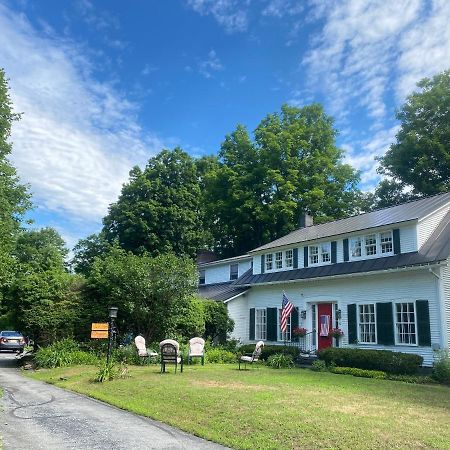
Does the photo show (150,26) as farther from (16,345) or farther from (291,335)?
(16,345)

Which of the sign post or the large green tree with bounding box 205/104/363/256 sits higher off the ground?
the large green tree with bounding box 205/104/363/256

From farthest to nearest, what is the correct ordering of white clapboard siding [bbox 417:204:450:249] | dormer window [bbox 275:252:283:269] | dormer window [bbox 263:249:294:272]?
1. dormer window [bbox 275:252:283:269]
2. dormer window [bbox 263:249:294:272]
3. white clapboard siding [bbox 417:204:450:249]

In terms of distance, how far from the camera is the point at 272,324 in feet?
78.7

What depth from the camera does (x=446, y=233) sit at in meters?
18.0

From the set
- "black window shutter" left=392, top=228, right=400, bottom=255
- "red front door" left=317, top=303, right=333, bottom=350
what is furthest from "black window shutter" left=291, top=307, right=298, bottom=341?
"black window shutter" left=392, top=228, right=400, bottom=255

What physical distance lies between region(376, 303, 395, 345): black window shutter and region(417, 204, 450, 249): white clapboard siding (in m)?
2.84

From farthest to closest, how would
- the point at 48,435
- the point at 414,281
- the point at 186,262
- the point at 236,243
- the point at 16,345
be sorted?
1. the point at 236,243
2. the point at 16,345
3. the point at 186,262
4. the point at 414,281
5. the point at 48,435

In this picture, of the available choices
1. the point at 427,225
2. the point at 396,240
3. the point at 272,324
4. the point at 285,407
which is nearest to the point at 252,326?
the point at 272,324

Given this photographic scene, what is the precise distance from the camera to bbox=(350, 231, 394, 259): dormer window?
19.2 metres

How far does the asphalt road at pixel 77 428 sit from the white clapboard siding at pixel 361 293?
12069mm

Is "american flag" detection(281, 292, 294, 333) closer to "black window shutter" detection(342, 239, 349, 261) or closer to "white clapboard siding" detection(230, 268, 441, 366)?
"white clapboard siding" detection(230, 268, 441, 366)

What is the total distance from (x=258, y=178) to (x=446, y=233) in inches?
902

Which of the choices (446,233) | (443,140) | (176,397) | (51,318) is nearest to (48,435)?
(176,397)

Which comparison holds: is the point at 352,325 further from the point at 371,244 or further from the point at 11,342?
the point at 11,342
